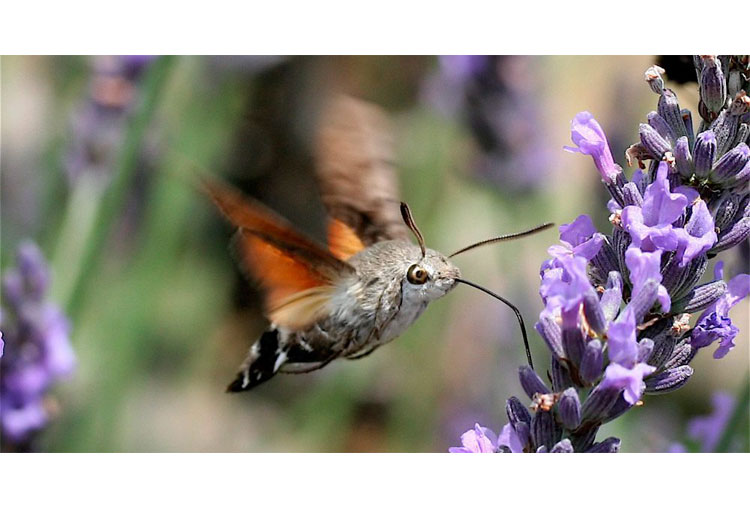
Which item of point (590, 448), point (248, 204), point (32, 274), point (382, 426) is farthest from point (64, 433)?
point (590, 448)

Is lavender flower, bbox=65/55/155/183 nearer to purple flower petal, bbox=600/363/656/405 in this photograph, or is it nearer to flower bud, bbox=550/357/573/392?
flower bud, bbox=550/357/573/392

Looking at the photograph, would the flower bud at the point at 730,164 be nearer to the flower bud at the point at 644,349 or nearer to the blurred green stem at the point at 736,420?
the flower bud at the point at 644,349

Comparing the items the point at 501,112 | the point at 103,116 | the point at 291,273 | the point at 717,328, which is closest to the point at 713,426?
the point at 717,328

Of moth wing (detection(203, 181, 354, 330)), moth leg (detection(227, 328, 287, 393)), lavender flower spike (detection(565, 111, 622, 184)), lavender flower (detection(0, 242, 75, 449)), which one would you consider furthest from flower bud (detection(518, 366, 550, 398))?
lavender flower (detection(0, 242, 75, 449))

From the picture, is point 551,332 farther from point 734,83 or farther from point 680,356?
point 734,83

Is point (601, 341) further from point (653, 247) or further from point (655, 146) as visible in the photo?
point (655, 146)

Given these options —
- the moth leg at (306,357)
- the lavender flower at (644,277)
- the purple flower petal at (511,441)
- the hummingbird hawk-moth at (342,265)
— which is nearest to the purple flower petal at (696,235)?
the lavender flower at (644,277)
